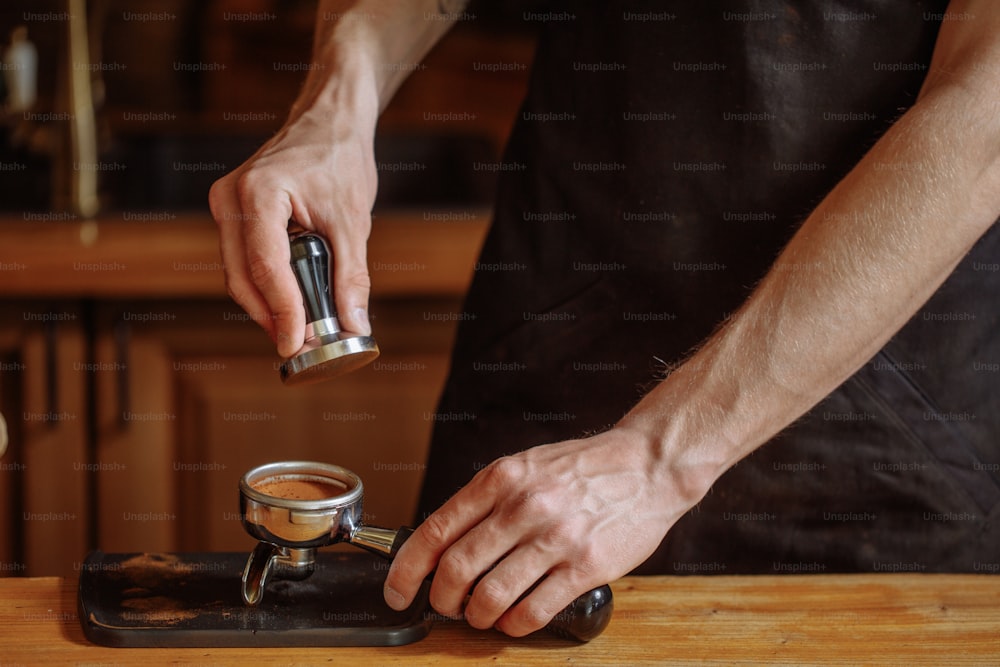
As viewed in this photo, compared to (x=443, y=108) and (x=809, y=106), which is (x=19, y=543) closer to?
(x=809, y=106)

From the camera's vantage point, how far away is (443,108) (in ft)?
10.6

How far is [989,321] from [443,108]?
2.32 m

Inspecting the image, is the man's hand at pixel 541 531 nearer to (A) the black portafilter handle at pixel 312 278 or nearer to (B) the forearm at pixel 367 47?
(A) the black portafilter handle at pixel 312 278

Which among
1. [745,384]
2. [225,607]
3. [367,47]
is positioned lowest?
[225,607]

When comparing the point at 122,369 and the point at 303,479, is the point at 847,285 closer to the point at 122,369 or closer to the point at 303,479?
the point at 303,479

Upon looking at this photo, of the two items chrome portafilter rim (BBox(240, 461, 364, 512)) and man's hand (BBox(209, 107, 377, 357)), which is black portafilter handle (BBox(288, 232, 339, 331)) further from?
chrome portafilter rim (BBox(240, 461, 364, 512))

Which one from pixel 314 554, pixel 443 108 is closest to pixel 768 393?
pixel 314 554

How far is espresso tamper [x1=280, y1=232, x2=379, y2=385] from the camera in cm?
93

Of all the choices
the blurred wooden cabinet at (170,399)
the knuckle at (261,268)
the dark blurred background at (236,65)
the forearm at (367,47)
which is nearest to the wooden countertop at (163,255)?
the blurred wooden cabinet at (170,399)

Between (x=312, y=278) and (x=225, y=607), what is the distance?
0.29 metres

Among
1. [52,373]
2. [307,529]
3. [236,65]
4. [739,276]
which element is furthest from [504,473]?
[236,65]

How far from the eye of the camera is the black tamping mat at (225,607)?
84 cm

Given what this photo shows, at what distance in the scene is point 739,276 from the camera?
1.12 m

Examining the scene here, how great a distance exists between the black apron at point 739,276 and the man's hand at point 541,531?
302mm
